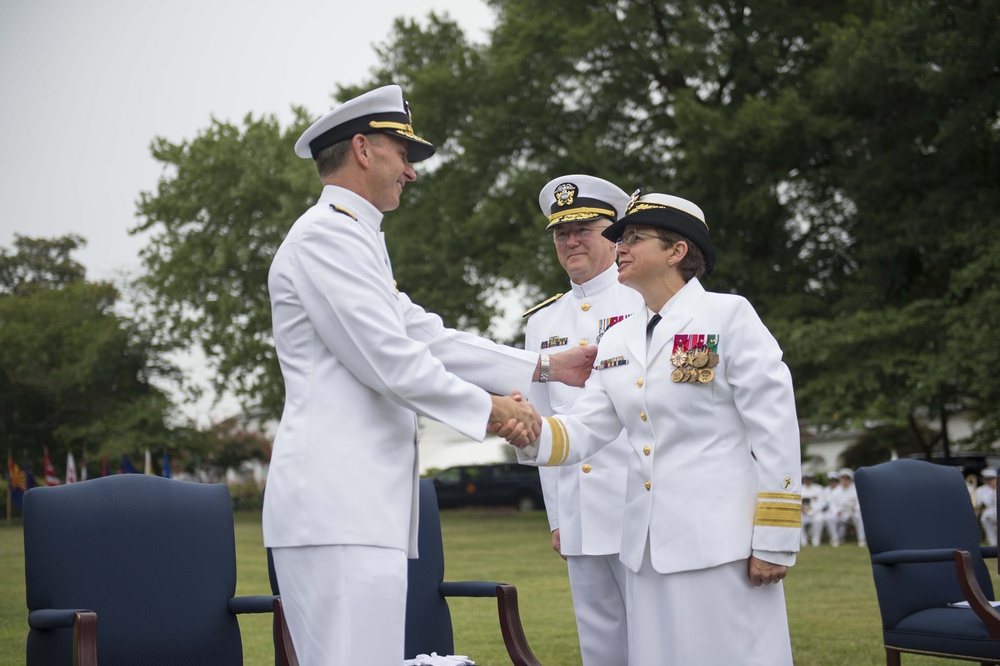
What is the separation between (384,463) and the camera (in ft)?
8.94

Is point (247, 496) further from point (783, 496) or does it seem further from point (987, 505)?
point (783, 496)

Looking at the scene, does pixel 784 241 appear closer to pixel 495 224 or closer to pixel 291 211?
pixel 495 224

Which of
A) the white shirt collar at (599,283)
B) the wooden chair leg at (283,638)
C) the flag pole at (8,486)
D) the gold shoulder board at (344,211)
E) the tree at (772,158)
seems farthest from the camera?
the flag pole at (8,486)

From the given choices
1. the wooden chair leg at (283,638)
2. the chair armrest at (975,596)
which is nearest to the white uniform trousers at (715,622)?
the wooden chair leg at (283,638)

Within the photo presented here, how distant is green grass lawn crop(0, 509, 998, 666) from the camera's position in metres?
6.87

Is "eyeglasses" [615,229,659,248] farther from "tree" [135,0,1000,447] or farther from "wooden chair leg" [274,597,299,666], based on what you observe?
"tree" [135,0,1000,447]

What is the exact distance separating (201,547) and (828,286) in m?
17.8

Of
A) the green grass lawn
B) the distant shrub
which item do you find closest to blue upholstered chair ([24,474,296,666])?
the green grass lawn

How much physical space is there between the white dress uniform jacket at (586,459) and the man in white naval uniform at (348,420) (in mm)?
1186

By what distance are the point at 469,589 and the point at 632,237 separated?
4.55 ft

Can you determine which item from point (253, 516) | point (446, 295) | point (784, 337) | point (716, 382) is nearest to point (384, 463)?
point (716, 382)

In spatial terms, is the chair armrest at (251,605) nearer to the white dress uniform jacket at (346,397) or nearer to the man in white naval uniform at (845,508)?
the white dress uniform jacket at (346,397)

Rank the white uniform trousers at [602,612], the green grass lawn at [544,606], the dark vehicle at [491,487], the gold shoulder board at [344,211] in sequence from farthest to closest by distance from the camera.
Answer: the dark vehicle at [491,487]
the green grass lawn at [544,606]
the white uniform trousers at [602,612]
the gold shoulder board at [344,211]

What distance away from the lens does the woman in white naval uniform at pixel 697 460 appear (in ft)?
10.1
